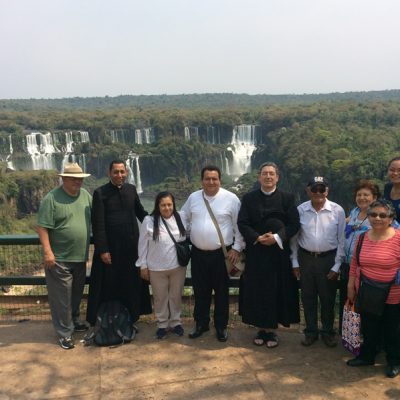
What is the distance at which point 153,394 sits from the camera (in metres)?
2.87

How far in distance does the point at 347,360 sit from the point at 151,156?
53682mm

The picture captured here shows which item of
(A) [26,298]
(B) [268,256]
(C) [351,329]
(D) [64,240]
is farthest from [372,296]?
(A) [26,298]

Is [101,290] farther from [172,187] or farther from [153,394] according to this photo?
[172,187]

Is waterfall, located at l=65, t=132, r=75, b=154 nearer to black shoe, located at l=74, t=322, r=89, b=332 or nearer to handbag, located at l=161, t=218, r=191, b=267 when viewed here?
black shoe, located at l=74, t=322, r=89, b=332

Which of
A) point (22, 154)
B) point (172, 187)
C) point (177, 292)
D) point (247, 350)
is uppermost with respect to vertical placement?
point (177, 292)

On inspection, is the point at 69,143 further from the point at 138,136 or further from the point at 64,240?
the point at 64,240

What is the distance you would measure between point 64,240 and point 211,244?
3.52 ft

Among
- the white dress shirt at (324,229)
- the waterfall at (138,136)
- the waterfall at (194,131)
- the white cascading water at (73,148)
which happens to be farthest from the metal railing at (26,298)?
the waterfall at (194,131)

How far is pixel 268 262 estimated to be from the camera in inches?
134

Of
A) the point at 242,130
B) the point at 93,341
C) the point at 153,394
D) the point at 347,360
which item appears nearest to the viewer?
the point at 153,394

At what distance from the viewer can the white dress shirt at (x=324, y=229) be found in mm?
3354

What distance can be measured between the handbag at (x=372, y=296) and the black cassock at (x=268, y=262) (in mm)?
571

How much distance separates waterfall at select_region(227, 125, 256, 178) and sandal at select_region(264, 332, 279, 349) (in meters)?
56.9

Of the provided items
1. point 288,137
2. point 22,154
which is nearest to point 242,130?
point 288,137
